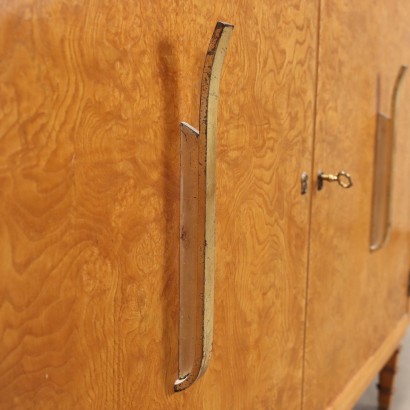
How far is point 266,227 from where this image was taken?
27.7 inches

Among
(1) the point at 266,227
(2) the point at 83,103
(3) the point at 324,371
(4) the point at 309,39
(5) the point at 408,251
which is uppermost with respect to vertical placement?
(4) the point at 309,39

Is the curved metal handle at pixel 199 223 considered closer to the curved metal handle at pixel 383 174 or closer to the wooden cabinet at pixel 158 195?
the wooden cabinet at pixel 158 195

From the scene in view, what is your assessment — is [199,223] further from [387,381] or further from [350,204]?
[387,381]

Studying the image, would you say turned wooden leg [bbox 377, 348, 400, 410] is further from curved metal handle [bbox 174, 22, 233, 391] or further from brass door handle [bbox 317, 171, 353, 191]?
curved metal handle [bbox 174, 22, 233, 391]

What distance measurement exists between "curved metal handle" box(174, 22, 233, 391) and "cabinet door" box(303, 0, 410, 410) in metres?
0.32

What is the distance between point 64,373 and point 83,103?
20cm

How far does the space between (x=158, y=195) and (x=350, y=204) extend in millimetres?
518

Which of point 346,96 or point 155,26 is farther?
point 346,96

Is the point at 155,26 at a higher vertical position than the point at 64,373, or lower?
higher

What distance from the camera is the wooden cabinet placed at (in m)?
0.40

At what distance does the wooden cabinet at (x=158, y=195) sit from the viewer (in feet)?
1.31

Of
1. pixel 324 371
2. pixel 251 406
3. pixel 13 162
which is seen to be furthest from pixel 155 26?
pixel 324 371

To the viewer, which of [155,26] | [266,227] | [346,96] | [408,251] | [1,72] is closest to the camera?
[1,72]

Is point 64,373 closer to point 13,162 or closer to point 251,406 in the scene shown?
point 13,162
